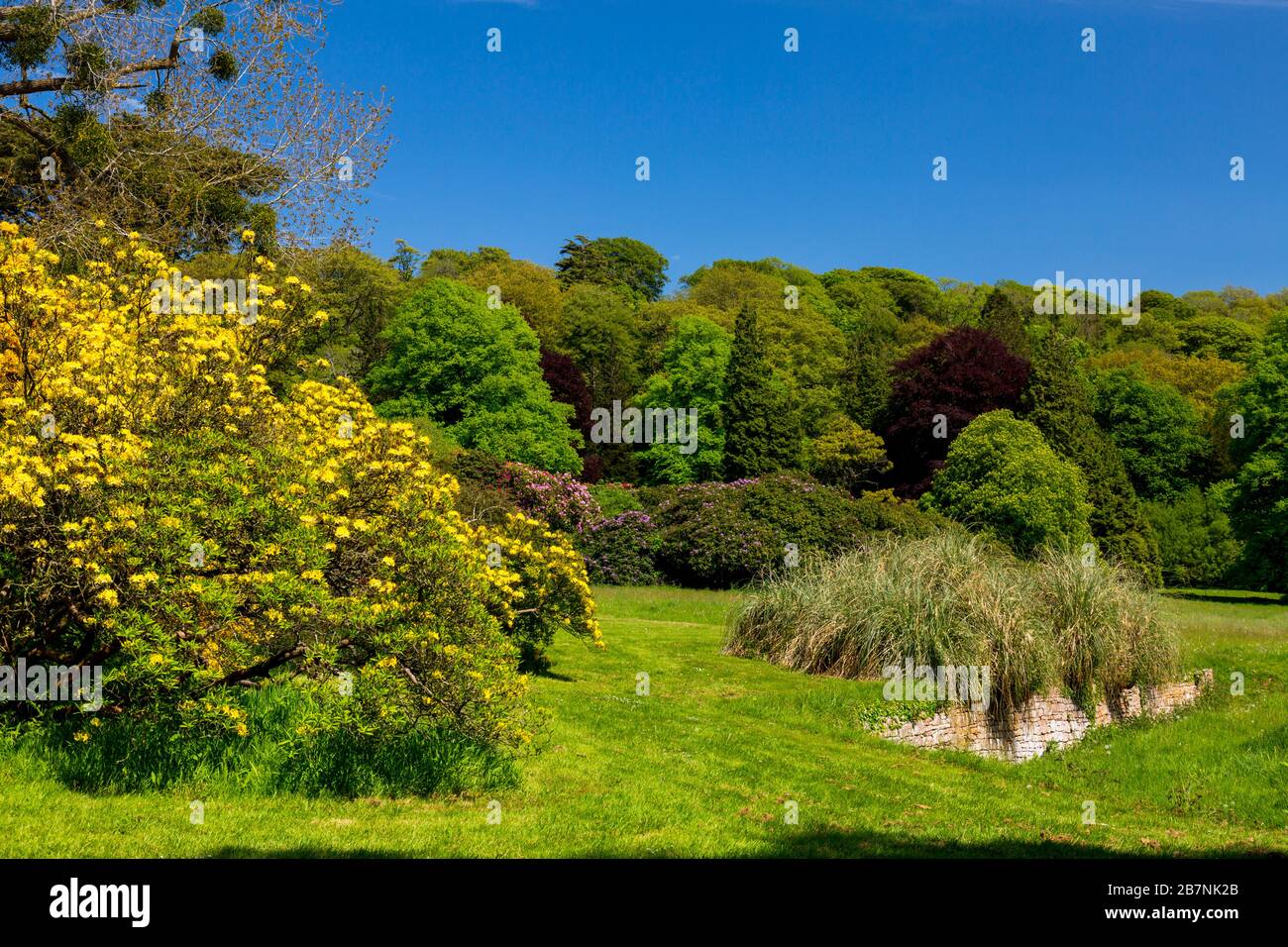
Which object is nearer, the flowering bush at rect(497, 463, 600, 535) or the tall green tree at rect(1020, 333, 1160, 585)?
the flowering bush at rect(497, 463, 600, 535)

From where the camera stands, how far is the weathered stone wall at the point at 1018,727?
41.7 ft

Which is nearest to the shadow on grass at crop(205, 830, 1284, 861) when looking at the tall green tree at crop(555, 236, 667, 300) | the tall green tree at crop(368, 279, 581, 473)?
the tall green tree at crop(368, 279, 581, 473)

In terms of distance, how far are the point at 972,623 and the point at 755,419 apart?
107ft

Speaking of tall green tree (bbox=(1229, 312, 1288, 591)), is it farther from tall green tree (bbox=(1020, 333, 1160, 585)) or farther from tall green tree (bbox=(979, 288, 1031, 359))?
tall green tree (bbox=(979, 288, 1031, 359))

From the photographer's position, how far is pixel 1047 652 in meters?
13.7

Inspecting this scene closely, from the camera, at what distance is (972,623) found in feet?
45.2

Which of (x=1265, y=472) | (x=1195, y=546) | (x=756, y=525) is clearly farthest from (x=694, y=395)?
(x=1265, y=472)

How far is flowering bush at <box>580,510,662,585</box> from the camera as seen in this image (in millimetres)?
31141

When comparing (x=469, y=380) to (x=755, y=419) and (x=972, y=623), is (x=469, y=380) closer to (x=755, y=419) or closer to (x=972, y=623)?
(x=755, y=419)

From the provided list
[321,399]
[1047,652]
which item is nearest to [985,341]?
[1047,652]

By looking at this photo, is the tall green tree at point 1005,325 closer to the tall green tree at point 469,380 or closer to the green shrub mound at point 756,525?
the green shrub mound at point 756,525

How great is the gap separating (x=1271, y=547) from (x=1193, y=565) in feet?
31.9

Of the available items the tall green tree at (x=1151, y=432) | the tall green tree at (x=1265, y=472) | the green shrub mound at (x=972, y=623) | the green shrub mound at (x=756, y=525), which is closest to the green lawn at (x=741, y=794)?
the green shrub mound at (x=972, y=623)

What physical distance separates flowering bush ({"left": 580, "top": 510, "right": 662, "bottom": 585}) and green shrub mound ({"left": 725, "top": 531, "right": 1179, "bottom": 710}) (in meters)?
14.6
